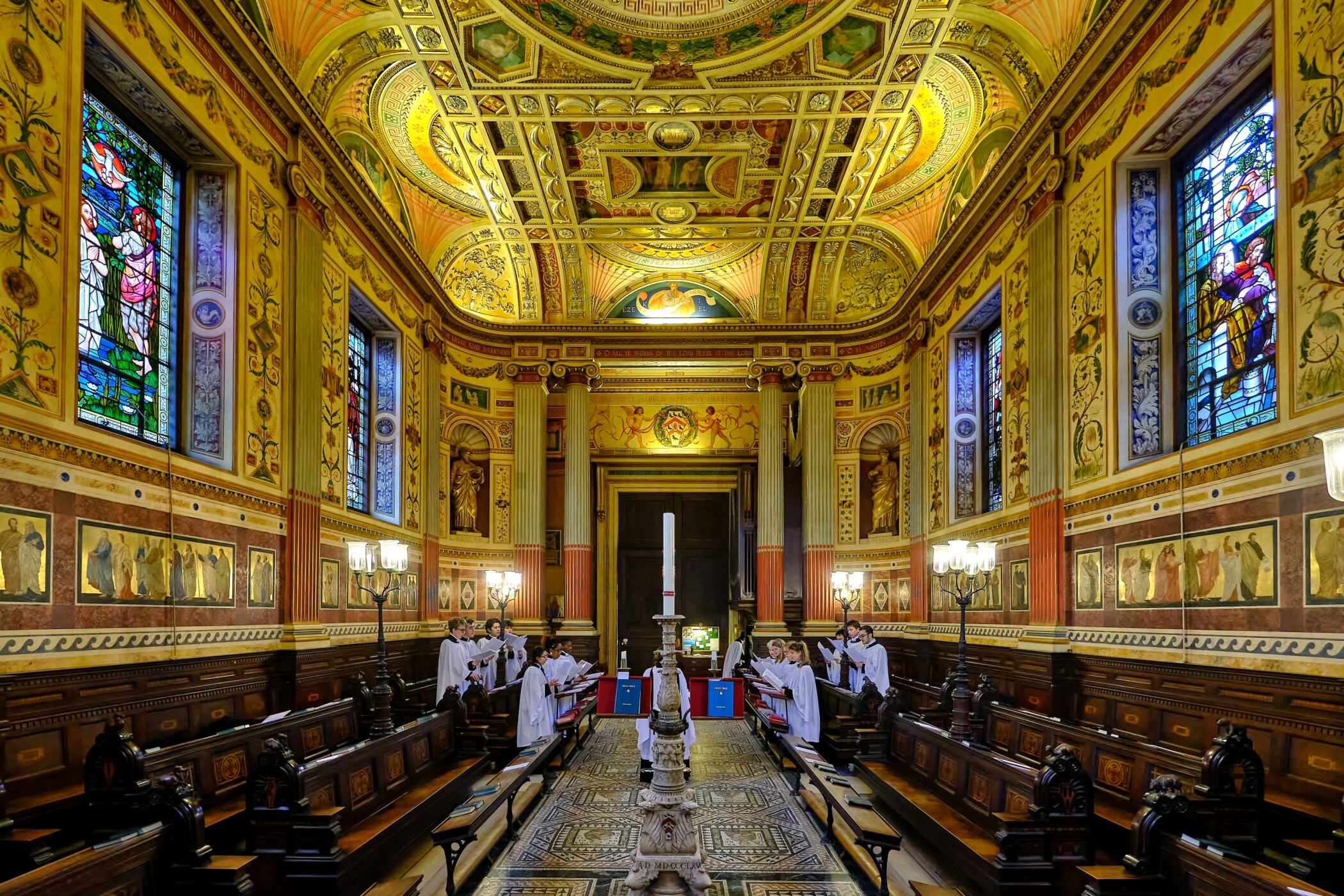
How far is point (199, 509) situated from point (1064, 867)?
8502 millimetres

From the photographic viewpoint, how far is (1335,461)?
4238 mm

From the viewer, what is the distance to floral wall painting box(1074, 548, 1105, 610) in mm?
10016

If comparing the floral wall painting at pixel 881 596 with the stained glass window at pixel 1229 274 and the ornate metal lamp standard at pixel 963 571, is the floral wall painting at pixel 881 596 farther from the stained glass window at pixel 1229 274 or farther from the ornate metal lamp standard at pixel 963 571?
the stained glass window at pixel 1229 274

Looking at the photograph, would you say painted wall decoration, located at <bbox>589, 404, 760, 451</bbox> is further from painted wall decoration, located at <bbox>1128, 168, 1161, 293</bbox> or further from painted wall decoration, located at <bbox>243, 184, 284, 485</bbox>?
painted wall decoration, located at <bbox>1128, 168, 1161, 293</bbox>

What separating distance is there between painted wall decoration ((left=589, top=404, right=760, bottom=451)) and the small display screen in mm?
5051

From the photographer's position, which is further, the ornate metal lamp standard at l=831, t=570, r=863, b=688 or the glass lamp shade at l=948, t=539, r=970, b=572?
the ornate metal lamp standard at l=831, t=570, r=863, b=688

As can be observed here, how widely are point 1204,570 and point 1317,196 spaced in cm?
332

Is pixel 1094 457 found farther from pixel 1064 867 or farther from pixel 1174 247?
pixel 1064 867

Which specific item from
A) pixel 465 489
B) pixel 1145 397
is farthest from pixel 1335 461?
pixel 465 489

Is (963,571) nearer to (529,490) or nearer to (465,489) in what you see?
(529,490)

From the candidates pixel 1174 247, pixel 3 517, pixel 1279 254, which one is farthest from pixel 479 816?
pixel 1174 247

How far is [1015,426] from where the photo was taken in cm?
1295

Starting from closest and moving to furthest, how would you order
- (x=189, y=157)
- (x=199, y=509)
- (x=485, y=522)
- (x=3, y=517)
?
(x=3, y=517) < (x=199, y=509) < (x=189, y=157) < (x=485, y=522)

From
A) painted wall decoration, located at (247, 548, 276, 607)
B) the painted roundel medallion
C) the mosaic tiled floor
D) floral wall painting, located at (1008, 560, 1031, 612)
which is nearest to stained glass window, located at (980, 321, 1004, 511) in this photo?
floral wall painting, located at (1008, 560, 1031, 612)
